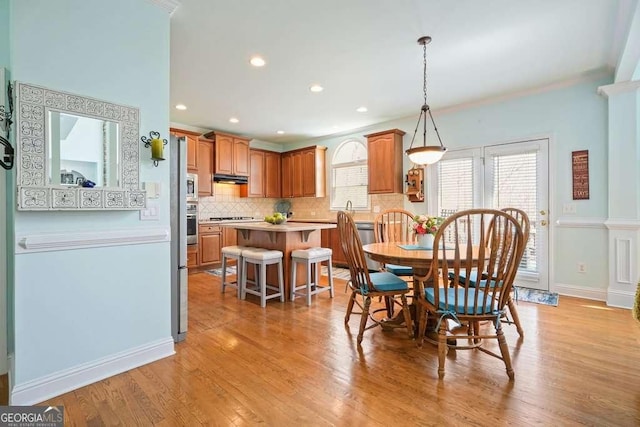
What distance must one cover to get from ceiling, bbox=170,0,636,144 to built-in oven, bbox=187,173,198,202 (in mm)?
1150

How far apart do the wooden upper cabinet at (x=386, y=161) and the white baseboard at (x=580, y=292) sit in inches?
97.9

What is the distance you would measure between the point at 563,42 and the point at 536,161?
1518 mm

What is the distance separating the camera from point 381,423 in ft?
5.15

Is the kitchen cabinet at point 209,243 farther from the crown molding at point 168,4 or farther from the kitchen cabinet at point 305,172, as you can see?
the crown molding at point 168,4

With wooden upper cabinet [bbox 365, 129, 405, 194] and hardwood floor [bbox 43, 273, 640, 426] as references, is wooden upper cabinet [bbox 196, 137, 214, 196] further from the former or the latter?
hardwood floor [bbox 43, 273, 640, 426]

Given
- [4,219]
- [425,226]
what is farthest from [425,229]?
[4,219]

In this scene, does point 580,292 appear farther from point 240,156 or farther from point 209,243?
point 240,156

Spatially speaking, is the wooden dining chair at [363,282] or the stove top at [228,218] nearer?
the wooden dining chair at [363,282]

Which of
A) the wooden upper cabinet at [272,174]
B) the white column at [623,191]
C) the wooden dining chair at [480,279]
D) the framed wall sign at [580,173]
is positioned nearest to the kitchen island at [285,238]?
the wooden dining chair at [480,279]

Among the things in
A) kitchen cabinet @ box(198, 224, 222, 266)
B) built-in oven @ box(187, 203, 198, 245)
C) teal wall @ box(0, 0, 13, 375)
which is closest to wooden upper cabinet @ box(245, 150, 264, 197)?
kitchen cabinet @ box(198, 224, 222, 266)

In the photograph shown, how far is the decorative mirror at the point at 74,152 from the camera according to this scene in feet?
5.58

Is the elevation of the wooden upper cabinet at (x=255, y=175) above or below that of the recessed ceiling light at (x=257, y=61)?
below

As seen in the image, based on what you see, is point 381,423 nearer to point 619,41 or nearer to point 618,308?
point 618,308

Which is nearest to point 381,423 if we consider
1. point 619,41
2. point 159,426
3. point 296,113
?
point 159,426
